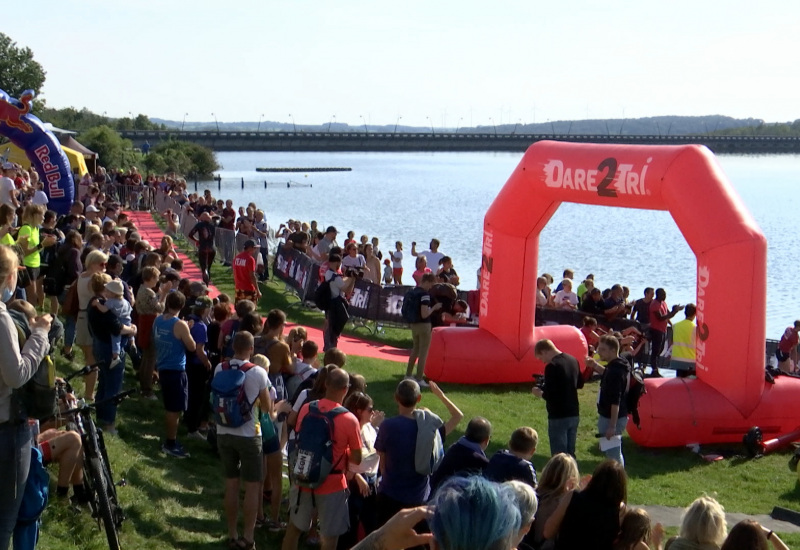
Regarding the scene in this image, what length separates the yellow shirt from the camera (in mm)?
11359

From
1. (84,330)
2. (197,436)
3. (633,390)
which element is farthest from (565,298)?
(84,330)

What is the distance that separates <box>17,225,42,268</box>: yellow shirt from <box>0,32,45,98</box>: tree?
7998 cm

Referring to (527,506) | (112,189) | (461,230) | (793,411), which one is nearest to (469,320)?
(793,411)

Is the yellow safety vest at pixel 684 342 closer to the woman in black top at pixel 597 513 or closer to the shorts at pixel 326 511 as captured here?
the shorts at pixel 326 511

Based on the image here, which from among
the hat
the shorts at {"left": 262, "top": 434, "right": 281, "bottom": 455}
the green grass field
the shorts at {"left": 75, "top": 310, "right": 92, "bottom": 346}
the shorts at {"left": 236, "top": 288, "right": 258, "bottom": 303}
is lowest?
the green grass field

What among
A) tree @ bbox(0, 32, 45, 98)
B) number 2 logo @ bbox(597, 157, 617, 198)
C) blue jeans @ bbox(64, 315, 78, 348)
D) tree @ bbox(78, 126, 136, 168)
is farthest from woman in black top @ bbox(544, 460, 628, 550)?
tree @ bbox(0, 32, 45, 98)

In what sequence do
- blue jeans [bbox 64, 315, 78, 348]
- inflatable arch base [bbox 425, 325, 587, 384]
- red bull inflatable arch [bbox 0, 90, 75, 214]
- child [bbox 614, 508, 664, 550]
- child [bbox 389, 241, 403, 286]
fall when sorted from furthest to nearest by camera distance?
child [bbox 389, 241, 403, 286]
red bull inflatable arch [bbox 0, 90, 75, 214]
inflatable arch base [bbox 425, 325, 587, 384]
blue jeans [bbox 64, 315, 78, 348]
child [bbox 614, 508, 664, 550]

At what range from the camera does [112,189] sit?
33875mm

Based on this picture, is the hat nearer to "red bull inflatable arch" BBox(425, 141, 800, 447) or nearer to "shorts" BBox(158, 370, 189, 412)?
"shorts" BBox(158, 370, 189, 412)

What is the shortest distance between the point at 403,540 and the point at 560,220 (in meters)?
64.9

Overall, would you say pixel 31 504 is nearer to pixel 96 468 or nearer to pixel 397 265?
pixel 96 468

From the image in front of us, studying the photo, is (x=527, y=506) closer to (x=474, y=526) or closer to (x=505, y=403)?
(x=474, y=526)

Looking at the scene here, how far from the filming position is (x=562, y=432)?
9234mm

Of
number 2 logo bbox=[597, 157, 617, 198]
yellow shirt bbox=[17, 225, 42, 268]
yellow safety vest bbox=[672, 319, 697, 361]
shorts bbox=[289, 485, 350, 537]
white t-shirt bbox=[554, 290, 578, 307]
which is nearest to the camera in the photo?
shorts bbox=[289, 485, 350, 537]
